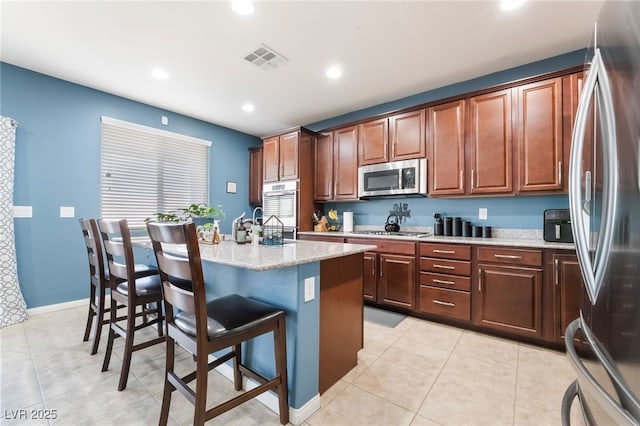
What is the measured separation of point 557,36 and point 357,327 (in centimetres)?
314

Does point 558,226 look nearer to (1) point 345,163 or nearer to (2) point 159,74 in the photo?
(1) point 345,163

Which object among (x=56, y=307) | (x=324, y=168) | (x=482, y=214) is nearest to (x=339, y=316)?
(x=482, y=214)

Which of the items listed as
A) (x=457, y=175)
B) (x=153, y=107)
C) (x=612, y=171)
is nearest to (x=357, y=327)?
(x=612, y=171)

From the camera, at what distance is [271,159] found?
176 inches

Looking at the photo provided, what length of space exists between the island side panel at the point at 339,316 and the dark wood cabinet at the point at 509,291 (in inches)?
52.4

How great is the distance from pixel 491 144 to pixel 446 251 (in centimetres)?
124

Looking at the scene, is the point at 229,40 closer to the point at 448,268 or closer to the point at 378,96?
the point at 378,96

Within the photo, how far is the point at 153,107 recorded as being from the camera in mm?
3934

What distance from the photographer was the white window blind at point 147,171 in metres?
3.55

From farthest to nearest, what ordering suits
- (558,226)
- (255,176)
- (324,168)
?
(255,176)
(324,168)
(558,226)

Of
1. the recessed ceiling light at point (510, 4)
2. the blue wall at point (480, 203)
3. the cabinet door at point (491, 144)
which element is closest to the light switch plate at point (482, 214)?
the blue wall at point (480, 203)

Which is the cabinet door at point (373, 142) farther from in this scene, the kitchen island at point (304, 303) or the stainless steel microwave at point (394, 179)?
the kitchen island at point (304, 303)

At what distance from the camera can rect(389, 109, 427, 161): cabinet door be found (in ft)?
10.7

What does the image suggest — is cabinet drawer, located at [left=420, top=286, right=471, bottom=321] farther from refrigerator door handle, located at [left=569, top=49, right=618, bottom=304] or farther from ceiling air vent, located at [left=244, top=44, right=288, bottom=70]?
ceiling air vent, located at [left=244, top=44, right=288, bottom=70]
